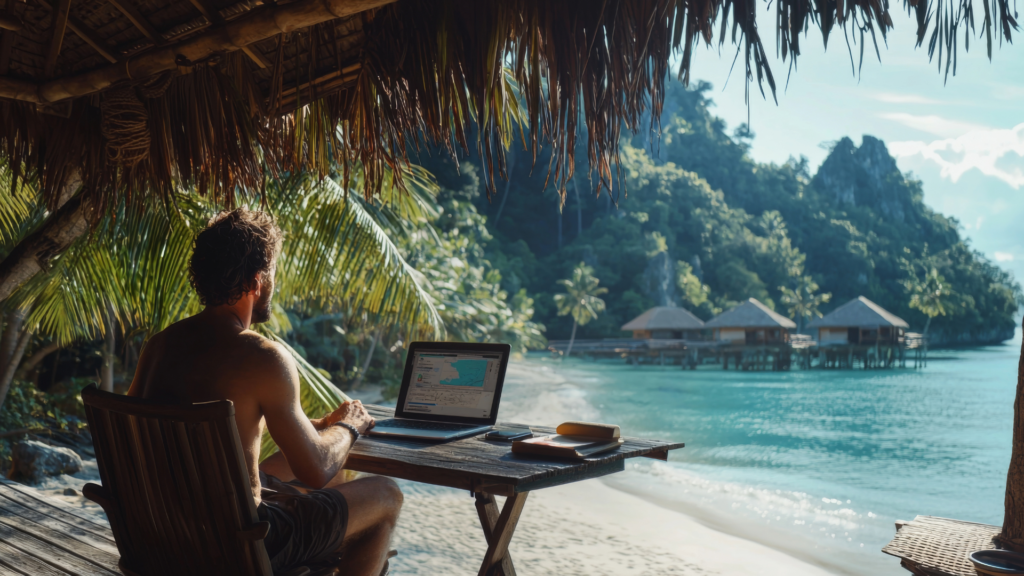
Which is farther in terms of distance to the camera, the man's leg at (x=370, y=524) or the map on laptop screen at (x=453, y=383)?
the map on laptop screen at (x=453, y=383)

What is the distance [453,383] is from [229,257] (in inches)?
36.5

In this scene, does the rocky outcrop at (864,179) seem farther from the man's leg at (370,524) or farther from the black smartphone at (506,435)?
the man's leg at (370,524)

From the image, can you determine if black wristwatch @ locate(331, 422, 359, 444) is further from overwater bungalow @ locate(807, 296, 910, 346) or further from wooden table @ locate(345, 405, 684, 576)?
overwater bungalow @ locate(807, 296, 910, 346)

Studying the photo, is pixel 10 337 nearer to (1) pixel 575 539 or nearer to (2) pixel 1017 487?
(1) pixel 575 539

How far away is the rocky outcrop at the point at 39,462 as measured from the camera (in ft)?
18.4

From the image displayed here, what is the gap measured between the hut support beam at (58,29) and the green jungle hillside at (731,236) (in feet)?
110

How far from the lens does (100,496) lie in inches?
60.6

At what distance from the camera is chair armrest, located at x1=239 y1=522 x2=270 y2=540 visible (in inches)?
54.3

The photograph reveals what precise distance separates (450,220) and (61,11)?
15.7 m

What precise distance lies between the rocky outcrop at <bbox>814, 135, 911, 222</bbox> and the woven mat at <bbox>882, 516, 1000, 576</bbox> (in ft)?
219

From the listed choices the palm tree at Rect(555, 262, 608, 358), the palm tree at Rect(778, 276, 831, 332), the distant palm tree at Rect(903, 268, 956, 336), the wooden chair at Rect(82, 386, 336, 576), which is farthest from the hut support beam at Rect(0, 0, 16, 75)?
the distant palm tree at Rect(903, 268, 956, 336)

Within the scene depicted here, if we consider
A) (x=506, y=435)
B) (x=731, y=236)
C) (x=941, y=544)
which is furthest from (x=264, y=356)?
(x=731, y=236)

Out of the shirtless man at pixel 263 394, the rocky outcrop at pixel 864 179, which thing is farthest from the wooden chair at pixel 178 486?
the rocky outcrop at pixel 864 179

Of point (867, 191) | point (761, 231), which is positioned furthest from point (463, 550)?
point (867, 191)
